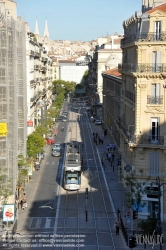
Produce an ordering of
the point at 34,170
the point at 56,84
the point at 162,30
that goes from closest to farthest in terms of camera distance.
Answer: the point at 162,30 → the point at 34,170 → the point at 56,84

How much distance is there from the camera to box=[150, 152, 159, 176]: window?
4138 cm

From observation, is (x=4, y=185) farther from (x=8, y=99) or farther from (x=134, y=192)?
(x=134, y=192)

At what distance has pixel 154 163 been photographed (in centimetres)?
4147

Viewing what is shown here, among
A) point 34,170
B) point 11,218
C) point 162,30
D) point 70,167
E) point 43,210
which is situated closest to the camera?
point 11,218

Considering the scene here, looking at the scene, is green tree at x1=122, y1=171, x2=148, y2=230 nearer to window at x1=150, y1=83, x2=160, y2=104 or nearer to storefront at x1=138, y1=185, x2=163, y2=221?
storefront at x1=138, y1=185, x2=163, y2=221

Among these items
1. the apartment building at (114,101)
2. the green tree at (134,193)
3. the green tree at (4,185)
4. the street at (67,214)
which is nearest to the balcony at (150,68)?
the green tree at (134,193)

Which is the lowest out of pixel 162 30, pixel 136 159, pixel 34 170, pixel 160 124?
pixel 34 170

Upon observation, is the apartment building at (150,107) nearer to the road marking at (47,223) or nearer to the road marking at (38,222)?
the road marking at (47,223)

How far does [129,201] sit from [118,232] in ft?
7.29

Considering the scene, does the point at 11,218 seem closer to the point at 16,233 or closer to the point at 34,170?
the point at 16,233

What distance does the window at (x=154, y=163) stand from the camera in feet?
136

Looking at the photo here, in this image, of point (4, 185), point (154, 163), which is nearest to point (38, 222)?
point (4, 185)

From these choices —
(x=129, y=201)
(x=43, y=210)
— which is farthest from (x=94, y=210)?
(x=129, y=201)

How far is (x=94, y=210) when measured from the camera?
42.9 m
